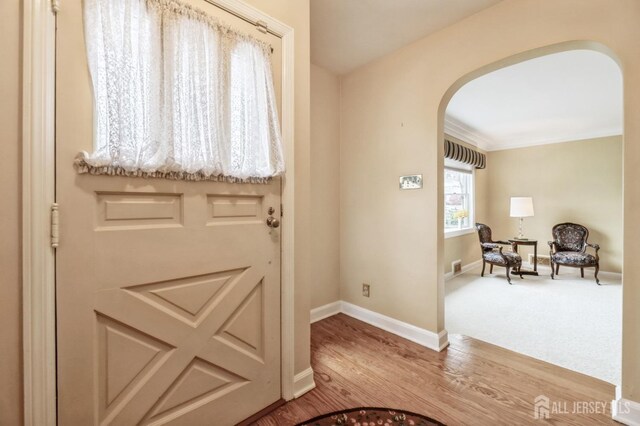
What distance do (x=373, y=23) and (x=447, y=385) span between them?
2.66 m

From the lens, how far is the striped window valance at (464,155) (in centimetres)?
414

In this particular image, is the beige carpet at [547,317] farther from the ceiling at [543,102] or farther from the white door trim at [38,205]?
the white door trim at [38,205]

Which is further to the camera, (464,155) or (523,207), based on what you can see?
(523,207)

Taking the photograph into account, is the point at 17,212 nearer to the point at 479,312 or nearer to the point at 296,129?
the point at 296,129

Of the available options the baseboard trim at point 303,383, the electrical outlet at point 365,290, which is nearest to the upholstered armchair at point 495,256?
the electrical outlet at point 365,290

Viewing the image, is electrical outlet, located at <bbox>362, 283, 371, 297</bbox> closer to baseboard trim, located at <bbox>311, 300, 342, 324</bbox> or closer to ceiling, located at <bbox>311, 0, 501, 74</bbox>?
baseboard trim, located at <bbox>311, 300, 342, 324</bbox>

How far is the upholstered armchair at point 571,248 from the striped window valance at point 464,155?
1775 millimetres

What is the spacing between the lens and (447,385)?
5.65 feet

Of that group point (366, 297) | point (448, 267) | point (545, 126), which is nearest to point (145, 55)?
point (366, 297)

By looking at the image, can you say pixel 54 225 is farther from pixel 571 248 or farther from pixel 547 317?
pixel 571 248

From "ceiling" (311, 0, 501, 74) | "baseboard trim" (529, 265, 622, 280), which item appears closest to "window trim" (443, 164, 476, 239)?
"baseboard trim" (529, 265, 622, 280)

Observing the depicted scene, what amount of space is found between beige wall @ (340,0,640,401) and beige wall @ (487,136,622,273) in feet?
14.3

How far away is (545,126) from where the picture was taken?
4402 mm


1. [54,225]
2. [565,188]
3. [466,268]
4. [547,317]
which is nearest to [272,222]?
[54,225]
